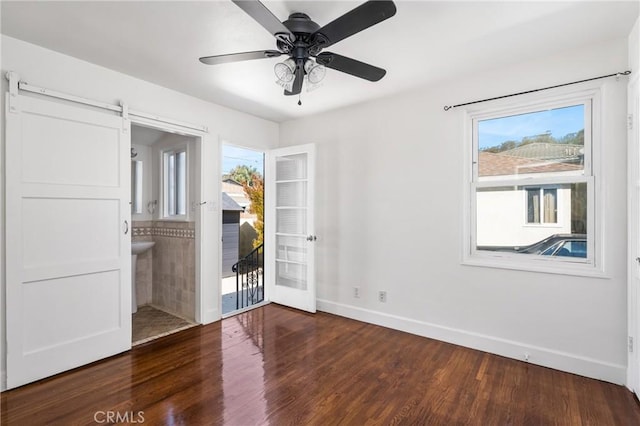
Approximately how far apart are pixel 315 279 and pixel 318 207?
94 centimetres

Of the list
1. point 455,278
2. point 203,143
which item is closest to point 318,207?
point 203,143

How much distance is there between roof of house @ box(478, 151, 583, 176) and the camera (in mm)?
2576

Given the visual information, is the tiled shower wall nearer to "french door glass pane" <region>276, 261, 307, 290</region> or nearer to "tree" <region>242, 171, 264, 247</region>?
"french door glass pane" <region>276, 261, 307, 290</region>

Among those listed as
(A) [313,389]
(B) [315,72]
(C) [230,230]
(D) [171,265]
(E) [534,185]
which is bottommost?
(A) [313,389]

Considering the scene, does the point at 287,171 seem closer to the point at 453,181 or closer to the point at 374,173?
the point at 374,173

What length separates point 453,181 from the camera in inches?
118

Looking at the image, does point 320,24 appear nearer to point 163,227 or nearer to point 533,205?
point 533,205

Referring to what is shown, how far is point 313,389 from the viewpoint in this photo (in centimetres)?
222

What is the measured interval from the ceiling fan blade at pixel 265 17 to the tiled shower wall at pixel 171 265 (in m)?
2.61

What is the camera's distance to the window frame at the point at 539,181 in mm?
2391

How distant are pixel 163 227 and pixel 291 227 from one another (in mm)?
1754

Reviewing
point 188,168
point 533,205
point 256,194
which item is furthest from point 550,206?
point 256,194

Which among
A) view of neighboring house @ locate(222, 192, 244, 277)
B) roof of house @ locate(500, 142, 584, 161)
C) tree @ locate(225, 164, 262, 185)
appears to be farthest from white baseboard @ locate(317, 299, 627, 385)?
tree @ locate(225, 164, 262, 185)

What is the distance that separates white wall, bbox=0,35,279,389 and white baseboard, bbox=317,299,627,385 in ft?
6.12
